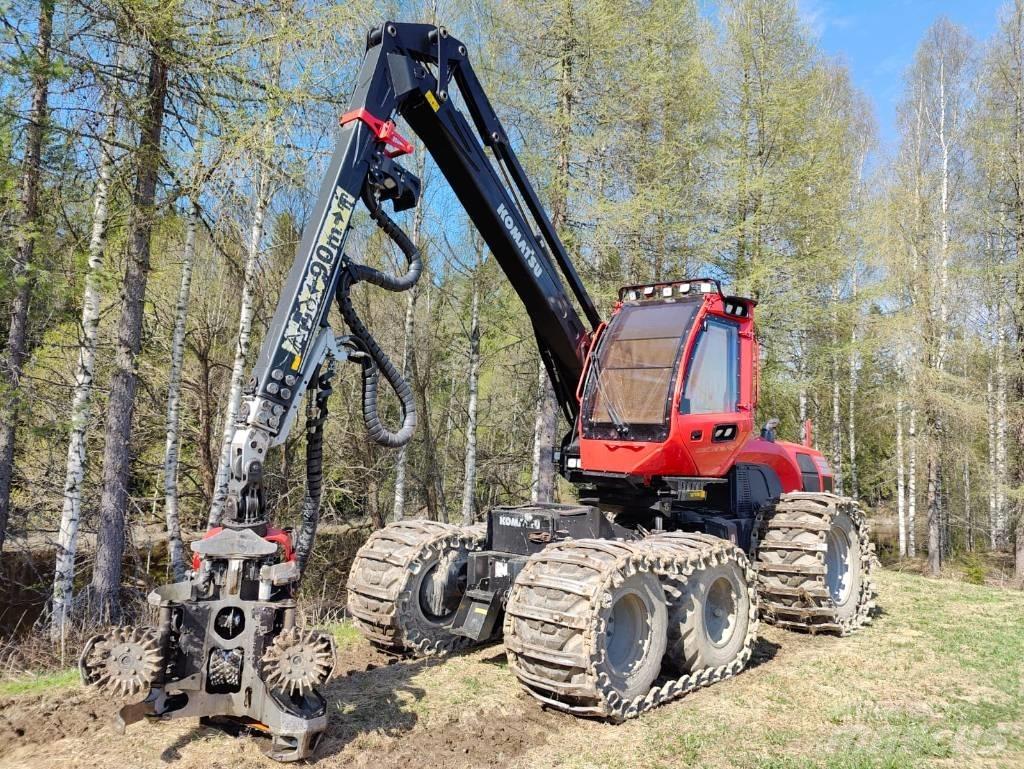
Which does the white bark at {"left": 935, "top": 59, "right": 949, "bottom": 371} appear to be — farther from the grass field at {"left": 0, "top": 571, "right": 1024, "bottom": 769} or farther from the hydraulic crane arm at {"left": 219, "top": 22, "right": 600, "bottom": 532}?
the hydraulic crane arm at {"left": 219, "top": 22, "right": 600, "bottom": 532}

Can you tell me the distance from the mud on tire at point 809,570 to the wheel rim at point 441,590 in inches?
111

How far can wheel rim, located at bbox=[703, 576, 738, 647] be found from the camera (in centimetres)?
572

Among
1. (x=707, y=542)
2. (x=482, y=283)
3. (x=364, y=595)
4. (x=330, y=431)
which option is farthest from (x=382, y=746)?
(x=482, y=283)

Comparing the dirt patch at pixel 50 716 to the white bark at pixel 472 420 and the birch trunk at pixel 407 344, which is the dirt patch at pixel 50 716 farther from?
the white bark at pixel 472 420

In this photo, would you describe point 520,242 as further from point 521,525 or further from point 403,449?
point 403,449

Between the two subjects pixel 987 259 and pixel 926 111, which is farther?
pixel 926 111

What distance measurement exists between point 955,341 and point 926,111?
284 inches

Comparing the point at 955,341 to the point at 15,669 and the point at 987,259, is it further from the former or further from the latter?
the point at 15,669

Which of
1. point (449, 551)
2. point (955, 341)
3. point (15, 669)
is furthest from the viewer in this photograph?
point (955, 341)

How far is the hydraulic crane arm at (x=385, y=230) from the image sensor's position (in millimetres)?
4129

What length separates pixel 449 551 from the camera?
19.7 ft

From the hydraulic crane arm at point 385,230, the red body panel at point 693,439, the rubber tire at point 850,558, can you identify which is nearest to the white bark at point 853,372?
the rubber tire at point 850,558

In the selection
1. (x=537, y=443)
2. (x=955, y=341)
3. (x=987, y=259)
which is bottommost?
(x=537, y=443)

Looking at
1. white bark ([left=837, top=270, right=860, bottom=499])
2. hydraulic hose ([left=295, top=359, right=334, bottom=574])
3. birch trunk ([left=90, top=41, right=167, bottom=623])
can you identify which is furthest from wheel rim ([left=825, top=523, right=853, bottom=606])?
white bark ([left=837, top=270, right=860, bottom=499])
